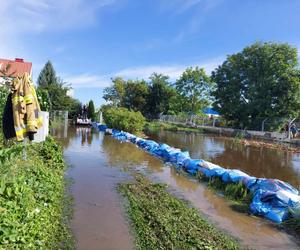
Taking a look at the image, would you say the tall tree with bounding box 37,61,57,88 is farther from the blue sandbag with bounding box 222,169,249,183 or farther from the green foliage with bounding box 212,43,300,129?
the blue sandbag with bounding box 222,169,249,183

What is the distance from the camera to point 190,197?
7.95m

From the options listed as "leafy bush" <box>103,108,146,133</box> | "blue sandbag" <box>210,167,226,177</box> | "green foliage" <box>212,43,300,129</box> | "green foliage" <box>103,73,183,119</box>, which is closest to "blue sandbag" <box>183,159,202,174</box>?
"blue sandbag" <box>210,167,226,177</box>

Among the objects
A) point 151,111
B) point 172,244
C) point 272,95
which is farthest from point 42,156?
point 151,111

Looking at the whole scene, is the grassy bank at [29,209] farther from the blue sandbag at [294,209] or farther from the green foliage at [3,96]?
the blue sandbag at [294,209]

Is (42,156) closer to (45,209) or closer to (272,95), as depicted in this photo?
(45,209)

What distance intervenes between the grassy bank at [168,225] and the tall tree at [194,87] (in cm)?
3990

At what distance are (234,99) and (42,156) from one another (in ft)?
105

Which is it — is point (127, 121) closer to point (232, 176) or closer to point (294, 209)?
point (232, 176)

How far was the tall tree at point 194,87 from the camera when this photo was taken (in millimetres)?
46312

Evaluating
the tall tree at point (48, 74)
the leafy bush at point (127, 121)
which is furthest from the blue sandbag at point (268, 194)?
the tall tree at point (48, 74)

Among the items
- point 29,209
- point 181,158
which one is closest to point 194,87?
point 181,158

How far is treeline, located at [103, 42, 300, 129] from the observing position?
1341 inches

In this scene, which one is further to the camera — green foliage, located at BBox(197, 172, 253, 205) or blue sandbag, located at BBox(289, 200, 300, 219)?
green foliage, located at BBox(197, 172, 253, 205)

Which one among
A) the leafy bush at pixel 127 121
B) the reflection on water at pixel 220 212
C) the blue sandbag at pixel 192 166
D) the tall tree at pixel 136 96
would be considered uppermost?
the tall tree at pixel 136 96
